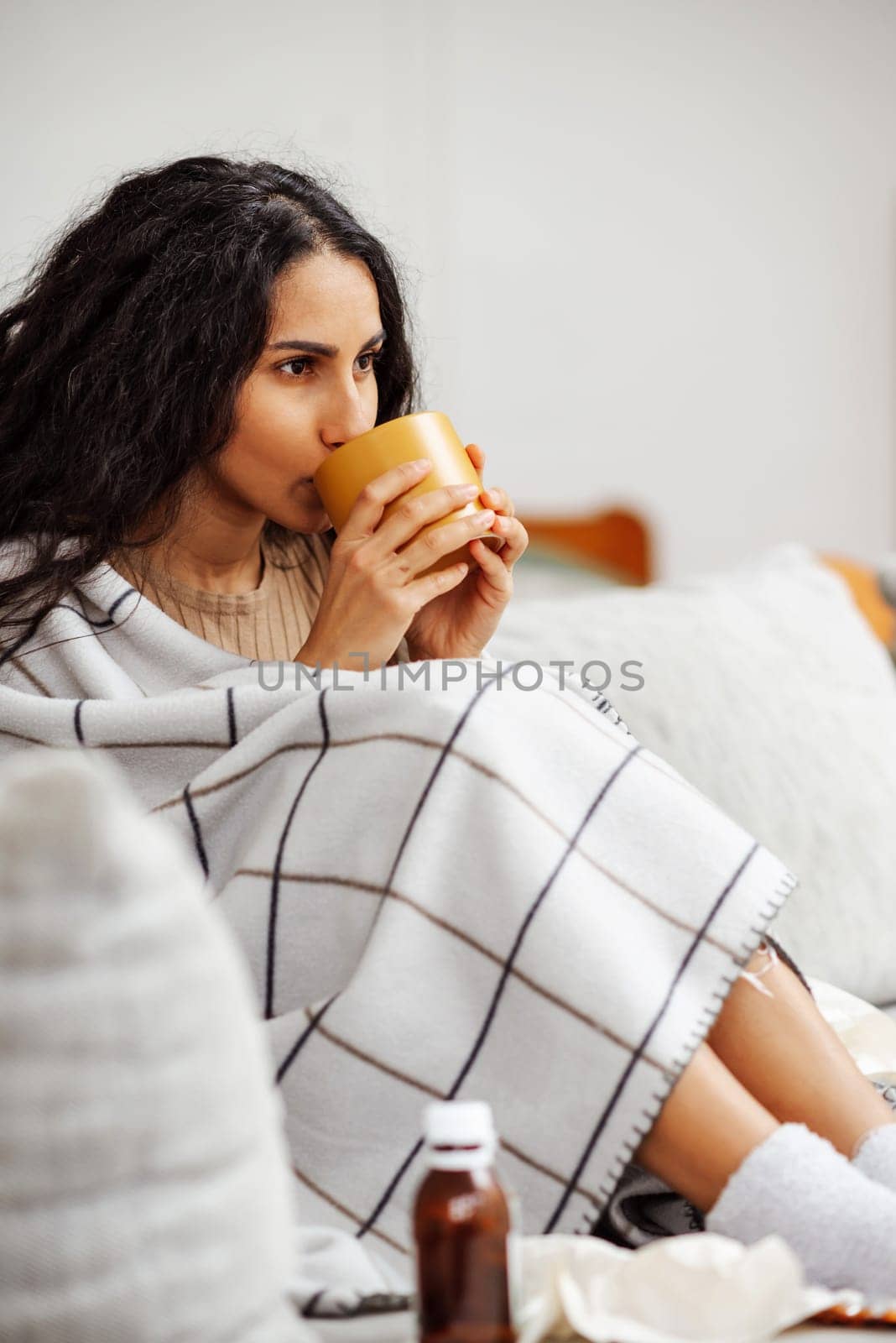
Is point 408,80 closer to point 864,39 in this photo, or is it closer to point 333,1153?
point 864,39

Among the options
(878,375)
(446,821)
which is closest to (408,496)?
(446,821)

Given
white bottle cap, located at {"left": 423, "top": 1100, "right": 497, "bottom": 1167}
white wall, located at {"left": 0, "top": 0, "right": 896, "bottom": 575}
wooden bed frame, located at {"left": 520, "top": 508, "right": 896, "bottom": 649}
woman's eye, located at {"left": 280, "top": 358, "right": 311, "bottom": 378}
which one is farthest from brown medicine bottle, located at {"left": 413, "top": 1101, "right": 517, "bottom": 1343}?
wooden bed frame, located at {"left": 520, "top": 508, "right": 896, "bottom": 649}

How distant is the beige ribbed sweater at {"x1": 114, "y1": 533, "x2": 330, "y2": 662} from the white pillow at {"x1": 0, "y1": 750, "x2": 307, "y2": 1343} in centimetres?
74

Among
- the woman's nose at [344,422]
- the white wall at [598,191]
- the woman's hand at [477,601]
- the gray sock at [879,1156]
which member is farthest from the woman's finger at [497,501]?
the white wall at [598,191]

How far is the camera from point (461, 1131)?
0.57 m

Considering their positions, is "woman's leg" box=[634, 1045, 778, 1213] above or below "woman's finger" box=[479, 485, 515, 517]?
below

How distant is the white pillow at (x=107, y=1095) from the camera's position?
0.52m

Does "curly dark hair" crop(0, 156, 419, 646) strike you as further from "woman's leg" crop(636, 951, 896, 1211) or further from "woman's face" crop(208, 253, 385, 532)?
"woman's leg" crop(636, 951, 896, 1211)

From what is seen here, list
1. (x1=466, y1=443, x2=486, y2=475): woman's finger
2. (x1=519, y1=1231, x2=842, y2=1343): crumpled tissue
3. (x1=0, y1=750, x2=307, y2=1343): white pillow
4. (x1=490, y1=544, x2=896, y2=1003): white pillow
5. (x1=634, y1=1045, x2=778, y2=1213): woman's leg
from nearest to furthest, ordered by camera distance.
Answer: (x1=0, y1=750, x2=307, y2=1343): white pillow < (x1=519, y1=1231, x2=842, y2=1343): crumpled tissue < (x1=634, y1=1045, x2=778, y2=1213): woman's leg < (x1=466, y1=443, x2=486, y2=475): woman's finger < (x1=490, y1=544, x2=896, y2=1003): white pillow

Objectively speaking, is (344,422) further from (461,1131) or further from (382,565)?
(461,1131)

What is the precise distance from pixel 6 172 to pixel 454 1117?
6.55ft

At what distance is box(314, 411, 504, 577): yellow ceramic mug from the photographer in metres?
1.14

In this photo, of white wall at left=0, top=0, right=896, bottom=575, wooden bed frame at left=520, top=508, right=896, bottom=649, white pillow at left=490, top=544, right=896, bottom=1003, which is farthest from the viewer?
wooden bed frame at left=520, top=508, right=896, bottom=649

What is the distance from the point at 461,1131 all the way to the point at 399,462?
2.22ft
